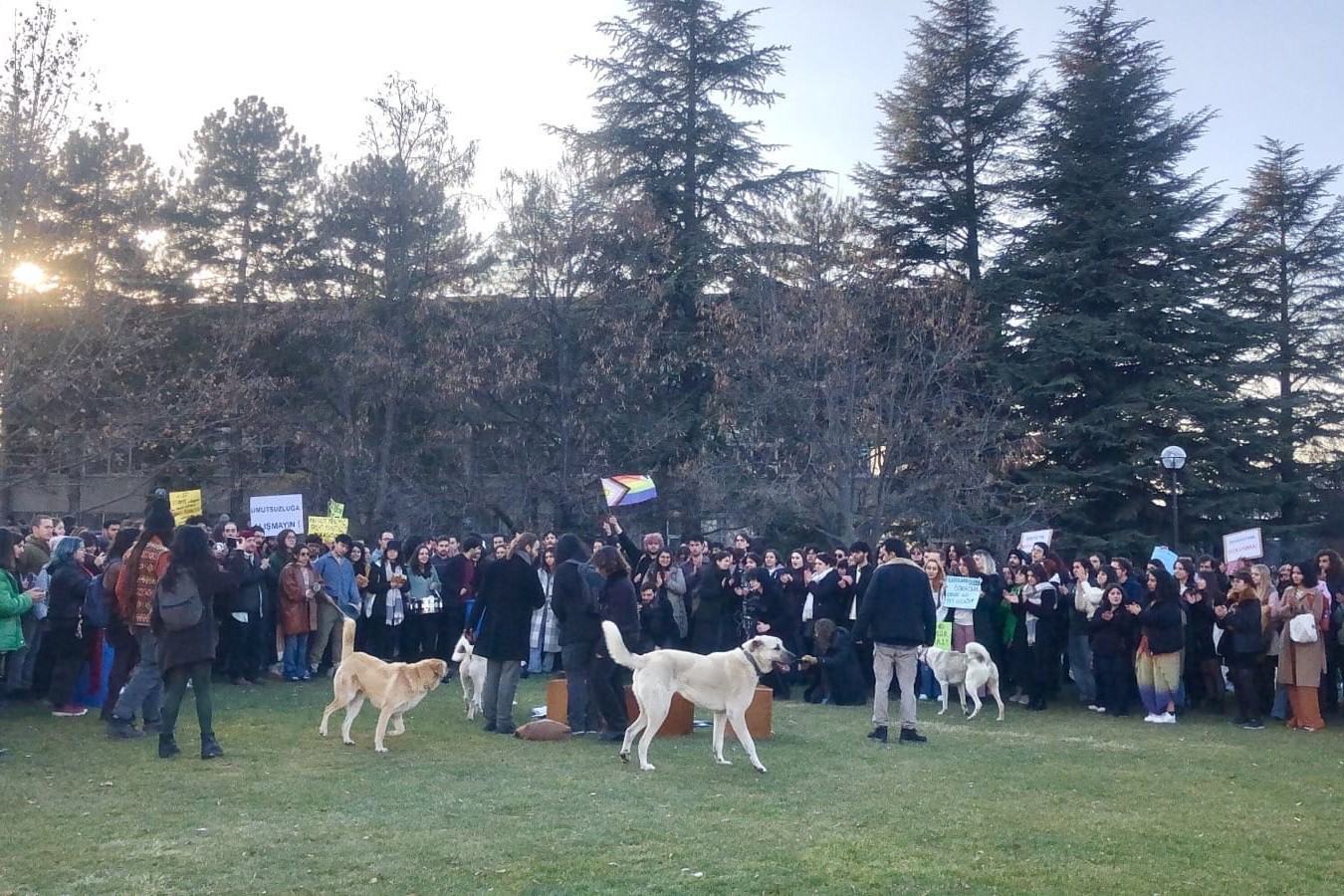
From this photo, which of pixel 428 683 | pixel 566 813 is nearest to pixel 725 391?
pixel 428 683

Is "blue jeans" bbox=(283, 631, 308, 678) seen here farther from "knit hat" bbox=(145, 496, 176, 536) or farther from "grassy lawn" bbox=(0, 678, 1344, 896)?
"knit hat" bbox=(145, 496, 176, 536)

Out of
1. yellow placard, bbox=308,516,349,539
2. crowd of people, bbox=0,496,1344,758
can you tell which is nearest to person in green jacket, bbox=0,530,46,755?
crowd of people, bbox=0,496,1344,758

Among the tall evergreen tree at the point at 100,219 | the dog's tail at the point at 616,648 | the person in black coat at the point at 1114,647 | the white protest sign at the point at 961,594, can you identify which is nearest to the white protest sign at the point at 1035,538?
the white protest sign at the point at 961,594

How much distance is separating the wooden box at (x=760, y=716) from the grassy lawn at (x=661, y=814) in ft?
0.69

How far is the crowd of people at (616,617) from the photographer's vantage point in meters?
10.4

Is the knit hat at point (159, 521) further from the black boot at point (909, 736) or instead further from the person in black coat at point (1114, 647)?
the person in black coat at point (1114, 647)

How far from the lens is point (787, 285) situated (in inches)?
1037

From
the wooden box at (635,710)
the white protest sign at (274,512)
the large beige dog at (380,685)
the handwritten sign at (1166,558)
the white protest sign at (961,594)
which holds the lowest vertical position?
the wooden box at (635,710)

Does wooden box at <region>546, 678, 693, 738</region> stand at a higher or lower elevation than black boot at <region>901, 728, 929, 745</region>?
higher

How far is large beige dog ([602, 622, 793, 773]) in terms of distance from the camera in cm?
961

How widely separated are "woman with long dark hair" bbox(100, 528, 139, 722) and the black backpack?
6.60 feet

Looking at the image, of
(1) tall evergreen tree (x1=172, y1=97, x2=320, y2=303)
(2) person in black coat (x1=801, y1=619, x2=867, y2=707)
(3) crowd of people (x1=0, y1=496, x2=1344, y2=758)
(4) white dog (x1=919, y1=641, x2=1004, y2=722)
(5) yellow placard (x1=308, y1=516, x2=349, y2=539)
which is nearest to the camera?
(3) crowd of people (x1=0, y1=496, x2=1344, y2=758)

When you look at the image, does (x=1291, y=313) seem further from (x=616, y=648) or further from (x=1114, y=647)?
(x=616, y=648)

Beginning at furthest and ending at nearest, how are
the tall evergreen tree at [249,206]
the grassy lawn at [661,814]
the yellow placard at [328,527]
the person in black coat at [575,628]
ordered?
the tall evergreen tree at [249,206] → the yellow placard at [328,527] → the person in black coat at [575,628] → the grassy lawn at [661,814]
